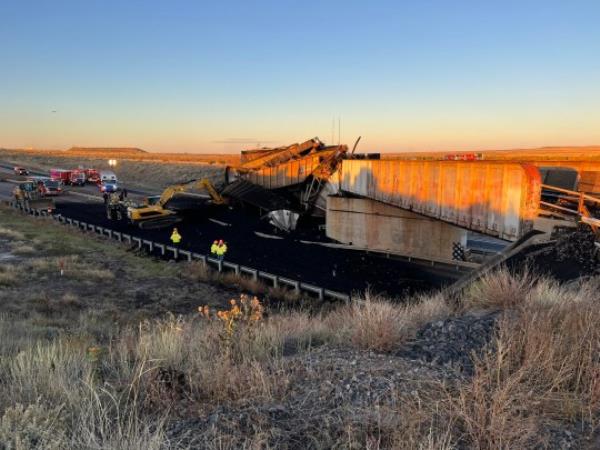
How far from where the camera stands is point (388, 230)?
24.1 m

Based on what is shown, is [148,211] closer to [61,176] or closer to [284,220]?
[284,220]

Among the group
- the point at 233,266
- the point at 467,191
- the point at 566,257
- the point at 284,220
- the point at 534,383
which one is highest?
the point at 467,191

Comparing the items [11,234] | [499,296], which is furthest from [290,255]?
[11,234]

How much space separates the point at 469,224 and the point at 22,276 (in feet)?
59.6

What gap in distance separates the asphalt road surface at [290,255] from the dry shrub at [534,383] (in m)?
11.5

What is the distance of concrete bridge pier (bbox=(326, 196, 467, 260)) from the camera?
872 inches

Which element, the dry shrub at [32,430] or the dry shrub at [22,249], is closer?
the dry shrub at [32,430]

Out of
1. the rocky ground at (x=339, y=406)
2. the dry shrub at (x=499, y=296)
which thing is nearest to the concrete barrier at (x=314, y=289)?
the dry shrub at (x=499, y=296)

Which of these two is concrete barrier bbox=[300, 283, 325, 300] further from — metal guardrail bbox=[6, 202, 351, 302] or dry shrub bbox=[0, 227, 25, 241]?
dry shrub bbox=[0, 227, 25, 241]

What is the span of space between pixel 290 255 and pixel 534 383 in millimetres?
18452

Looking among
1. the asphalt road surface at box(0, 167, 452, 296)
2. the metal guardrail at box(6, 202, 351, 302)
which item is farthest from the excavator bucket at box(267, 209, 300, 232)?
the metal guardrail at box(6, 202, 351, 302)

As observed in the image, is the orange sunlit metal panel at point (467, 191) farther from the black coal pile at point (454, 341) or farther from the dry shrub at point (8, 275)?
the dry shrub at point (8, 275)

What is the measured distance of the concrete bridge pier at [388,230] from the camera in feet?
72.7

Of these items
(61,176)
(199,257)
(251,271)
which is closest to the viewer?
(251,271)
